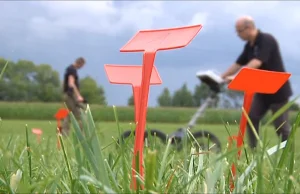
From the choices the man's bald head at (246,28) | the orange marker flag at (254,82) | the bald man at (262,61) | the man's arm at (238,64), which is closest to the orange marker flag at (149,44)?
the orange marker flag at (254,82)

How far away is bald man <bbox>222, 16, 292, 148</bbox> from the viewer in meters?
4.33

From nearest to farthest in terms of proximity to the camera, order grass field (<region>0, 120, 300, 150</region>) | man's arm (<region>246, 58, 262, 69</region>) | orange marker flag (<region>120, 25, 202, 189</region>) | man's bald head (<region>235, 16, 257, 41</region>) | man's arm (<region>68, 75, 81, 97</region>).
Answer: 1. orange marker flag (<region>120, 25, 202, 189</region>)
2. grass field (<region>0, 120, 300, 150</region>)
3. man's arm (<region>246, 58, 262, 69</region>)
4. man's bald head (<region>235, 16, 257, 41</region>)
5. man's arm (<region>68, 75, 81, 97</region>)

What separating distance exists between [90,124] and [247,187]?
215mm

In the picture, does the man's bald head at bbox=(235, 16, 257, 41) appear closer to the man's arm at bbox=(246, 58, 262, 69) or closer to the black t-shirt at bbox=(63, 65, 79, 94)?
the man's arm at bbox=(246, 58, 262, 69)

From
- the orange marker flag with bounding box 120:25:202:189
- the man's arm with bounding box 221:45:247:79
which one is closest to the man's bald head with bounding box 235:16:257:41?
the man's arm with bounding box 221:45:247:79

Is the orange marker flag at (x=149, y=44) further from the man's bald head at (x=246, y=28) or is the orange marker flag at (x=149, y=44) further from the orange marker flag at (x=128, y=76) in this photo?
the man's bald head at (x=246, y=28)

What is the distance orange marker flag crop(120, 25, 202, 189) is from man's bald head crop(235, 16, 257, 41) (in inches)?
157

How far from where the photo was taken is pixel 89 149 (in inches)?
21.4

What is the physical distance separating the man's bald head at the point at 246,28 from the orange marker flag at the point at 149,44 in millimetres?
3999

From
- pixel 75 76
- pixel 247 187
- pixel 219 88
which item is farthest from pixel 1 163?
pixel 75 76

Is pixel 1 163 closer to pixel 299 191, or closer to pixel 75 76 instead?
pixel 299 191

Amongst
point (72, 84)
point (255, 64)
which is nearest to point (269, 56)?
point (255, 64)

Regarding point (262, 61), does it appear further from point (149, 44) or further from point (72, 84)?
point (72, 84)

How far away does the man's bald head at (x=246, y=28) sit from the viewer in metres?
4.64
